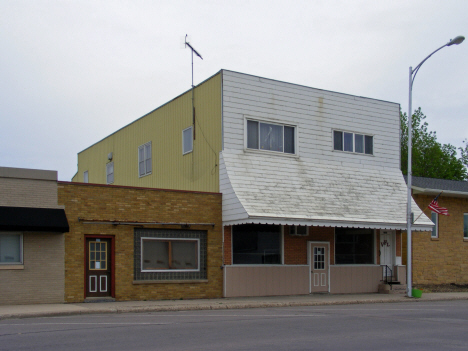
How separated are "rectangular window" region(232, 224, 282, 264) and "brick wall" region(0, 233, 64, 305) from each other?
6.48 m

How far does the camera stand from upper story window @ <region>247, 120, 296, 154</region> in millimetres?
22258

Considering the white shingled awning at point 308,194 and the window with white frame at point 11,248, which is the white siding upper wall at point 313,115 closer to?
the white shingled awning at point 308,194

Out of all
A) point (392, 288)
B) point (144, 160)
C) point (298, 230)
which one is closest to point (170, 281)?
point (298, 230)

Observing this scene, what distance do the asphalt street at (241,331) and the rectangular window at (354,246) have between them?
25.7 feet

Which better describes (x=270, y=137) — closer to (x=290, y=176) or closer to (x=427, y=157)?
(x=290, y=176)

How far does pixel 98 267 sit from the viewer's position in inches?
744

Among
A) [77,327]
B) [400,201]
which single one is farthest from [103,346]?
[400,201]

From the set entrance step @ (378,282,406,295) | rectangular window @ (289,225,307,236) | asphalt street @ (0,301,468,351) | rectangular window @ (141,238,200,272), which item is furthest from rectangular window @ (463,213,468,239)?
rectangular window @ (141,238,200,272)

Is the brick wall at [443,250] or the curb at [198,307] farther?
the brick wall at [443,250]

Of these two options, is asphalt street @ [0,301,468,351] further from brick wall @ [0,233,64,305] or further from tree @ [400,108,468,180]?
tree @ [400,108,468,180]

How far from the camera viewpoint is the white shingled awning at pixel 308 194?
2047 cm

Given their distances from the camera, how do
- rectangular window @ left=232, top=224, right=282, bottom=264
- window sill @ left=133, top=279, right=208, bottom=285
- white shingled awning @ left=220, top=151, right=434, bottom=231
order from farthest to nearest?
rectangular window @ left=232, top=224, right=282, bottom=264
white shingled awning @ left=220, top=151, right=434, bottom=231
window sill @ left=133, top=279, right=208, bottom=285

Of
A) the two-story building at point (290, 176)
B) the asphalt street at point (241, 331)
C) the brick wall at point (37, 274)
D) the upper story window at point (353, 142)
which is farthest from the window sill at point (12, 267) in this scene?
the upper story window at point (353, 142)

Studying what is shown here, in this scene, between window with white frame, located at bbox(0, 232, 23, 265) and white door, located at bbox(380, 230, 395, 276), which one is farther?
white door, located at bbox(380, 230, 395, 276)
